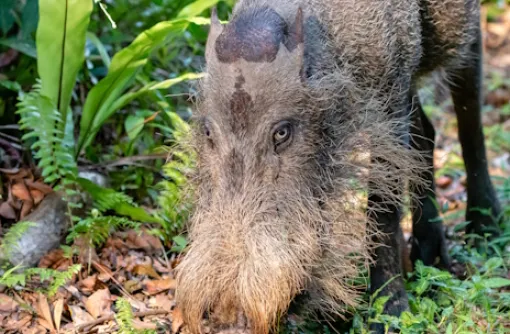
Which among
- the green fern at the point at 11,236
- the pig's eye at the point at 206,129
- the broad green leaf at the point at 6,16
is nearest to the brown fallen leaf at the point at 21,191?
the green fern at the point at 11,236

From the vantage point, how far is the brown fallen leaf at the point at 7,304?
13.1ft

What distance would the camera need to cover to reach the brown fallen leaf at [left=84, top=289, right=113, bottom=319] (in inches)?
161

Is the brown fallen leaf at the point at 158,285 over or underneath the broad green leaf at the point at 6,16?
underneath

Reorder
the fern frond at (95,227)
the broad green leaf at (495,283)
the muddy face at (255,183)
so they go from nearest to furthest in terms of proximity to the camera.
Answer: the muddy face at (255,183) → the broad green leaf at (495,283) → the fern frond at (95,227)

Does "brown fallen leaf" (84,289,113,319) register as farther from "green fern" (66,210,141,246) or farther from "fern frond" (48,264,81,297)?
"green fern" (66,210,141,246)

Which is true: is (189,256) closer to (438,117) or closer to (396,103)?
(396,103)

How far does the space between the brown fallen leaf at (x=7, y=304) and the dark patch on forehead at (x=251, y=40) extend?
1.59 metres

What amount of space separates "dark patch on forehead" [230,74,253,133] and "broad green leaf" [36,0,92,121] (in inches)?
53.2

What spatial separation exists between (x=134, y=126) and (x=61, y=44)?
75 centimetres

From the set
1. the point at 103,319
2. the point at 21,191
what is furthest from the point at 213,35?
the point at 21,191

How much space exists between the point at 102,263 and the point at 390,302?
59.0 inches

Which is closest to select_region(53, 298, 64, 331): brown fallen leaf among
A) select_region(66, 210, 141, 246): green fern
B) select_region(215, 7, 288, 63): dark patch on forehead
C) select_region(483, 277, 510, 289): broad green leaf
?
select_region(66, 210, 141, 246): green fern

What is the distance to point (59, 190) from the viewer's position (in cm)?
454

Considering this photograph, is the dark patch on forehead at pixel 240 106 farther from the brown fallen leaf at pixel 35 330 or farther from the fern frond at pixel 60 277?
the brown fallen leaf at pixel 35 330
